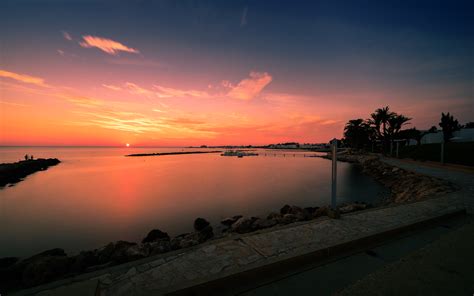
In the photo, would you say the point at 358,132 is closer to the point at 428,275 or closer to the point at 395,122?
the point at 395,122

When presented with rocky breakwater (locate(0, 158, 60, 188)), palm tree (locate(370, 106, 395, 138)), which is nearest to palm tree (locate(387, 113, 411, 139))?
palm tree (locate(370, 106, 395, 138))

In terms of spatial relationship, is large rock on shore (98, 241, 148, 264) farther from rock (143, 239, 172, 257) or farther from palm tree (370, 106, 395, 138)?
palm tree (370, 106, 395, 138)

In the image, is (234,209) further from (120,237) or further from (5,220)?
(5,220)

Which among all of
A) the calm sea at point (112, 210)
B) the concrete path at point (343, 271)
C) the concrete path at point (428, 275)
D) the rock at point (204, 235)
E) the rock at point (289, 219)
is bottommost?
the calm sea at point (112, 210)

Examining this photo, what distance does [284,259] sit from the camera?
3422 millimetres

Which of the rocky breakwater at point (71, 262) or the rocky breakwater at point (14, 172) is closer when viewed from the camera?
the rocky breakwater at point (71, 262)

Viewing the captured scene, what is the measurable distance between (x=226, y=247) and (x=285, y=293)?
1.55m

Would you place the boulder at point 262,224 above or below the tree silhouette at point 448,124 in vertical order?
below

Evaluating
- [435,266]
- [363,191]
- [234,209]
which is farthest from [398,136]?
[435,266]

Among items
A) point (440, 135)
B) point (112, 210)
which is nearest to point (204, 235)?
point (112, 210)

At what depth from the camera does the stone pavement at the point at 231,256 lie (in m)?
2.96

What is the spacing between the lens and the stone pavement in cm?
296

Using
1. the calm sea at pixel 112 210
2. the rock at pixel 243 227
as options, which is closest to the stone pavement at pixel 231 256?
the rock at pixel 243 227

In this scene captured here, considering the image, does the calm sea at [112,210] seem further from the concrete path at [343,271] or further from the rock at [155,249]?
the concrete path at [343,271]
